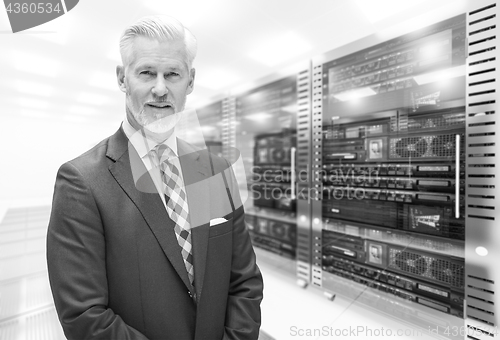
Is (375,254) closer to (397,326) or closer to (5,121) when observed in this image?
(397,326)

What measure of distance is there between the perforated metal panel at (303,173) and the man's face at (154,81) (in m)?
1.38

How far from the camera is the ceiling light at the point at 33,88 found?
1.04m

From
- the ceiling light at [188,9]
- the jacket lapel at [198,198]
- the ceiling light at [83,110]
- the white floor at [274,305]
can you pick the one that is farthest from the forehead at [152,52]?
the ceiling light at [188,9]

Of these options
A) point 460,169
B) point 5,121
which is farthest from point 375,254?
point 5,121

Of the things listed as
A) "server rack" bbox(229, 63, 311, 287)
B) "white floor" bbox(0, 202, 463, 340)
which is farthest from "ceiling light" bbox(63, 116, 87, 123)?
"server rack" bbox(229, 63, 311, 287)

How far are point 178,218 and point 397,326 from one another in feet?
5.23

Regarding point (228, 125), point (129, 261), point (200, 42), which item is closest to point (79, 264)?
point (129, 261)

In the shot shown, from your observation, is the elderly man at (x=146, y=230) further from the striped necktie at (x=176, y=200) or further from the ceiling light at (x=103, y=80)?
the ceiling light at (x=103, y=80)

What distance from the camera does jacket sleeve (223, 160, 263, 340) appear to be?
36.8 inches

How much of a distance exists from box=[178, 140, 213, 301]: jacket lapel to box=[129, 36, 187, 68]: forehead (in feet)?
1.14

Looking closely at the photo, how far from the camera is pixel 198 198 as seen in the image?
93 cm

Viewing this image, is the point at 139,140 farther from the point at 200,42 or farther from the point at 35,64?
the point at 200,42

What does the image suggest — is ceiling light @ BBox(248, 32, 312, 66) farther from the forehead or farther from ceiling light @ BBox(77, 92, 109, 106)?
the forehead

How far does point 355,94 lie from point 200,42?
4.42 feet
